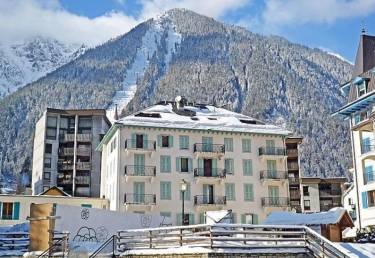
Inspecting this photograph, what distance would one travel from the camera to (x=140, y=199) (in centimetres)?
5506

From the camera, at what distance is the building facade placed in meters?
97.9

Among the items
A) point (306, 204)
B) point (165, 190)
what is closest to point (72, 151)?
point (306, 204)

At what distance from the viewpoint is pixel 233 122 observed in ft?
201

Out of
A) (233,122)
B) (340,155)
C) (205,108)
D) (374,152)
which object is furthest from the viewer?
(340,155)

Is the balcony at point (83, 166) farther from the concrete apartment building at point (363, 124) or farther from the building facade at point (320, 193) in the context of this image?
the concrete apartment building at point (363, 124)

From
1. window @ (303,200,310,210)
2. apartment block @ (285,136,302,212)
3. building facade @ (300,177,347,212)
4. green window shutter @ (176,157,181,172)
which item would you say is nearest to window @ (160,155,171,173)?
green window shutter @ (176,157,181,172)

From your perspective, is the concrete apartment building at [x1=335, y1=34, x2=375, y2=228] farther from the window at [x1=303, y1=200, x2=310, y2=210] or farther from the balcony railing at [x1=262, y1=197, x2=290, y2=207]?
the window at [x1=303, y1=200, x2=310, y2=210]

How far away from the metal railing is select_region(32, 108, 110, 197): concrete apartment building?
76.6 metres

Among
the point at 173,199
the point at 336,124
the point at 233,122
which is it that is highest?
the point at 336,124

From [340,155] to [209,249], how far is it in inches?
5931

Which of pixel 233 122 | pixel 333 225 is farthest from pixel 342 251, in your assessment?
pixel 233 122

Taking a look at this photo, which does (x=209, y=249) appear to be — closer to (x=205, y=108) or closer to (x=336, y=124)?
(x=205, y=108)

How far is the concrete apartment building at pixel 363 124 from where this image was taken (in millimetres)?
45594

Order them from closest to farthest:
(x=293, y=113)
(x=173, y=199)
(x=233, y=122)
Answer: (x=173, y=199)
(x=233, y=122)
(x=293, y=113)
